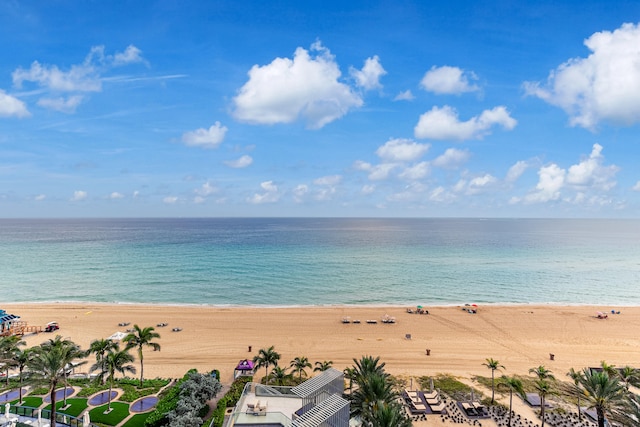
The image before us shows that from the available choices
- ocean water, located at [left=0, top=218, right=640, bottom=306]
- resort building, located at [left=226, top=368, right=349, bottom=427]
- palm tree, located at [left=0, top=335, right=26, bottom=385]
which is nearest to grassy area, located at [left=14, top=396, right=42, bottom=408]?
palm tree, located at [left=0, top=335, right=26, bottom=385]

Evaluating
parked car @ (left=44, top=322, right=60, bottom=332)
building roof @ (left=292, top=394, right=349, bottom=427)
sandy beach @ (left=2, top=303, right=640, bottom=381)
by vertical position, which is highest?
building roof @ (left=292, top=394, right=349, bottom=427)

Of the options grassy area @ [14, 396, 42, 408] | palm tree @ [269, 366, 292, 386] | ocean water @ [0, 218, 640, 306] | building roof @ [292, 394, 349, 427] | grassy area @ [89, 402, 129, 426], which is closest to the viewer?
building roof @ [292, 394, 349, 427]

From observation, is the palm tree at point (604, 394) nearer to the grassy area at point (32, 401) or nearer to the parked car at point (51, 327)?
the grassy area at point (32, 401)

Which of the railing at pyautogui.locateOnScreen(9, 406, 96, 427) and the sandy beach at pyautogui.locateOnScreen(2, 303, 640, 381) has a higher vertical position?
the railing at pyautogui.locateOnScreen(9, 406, 96, 427)

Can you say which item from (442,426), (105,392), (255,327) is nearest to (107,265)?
(255,327)

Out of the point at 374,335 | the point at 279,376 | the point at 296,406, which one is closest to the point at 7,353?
the point at 279,376

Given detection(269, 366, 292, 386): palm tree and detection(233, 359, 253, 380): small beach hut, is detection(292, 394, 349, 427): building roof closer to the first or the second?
detection(269, 366, 292, 386): palm tree
